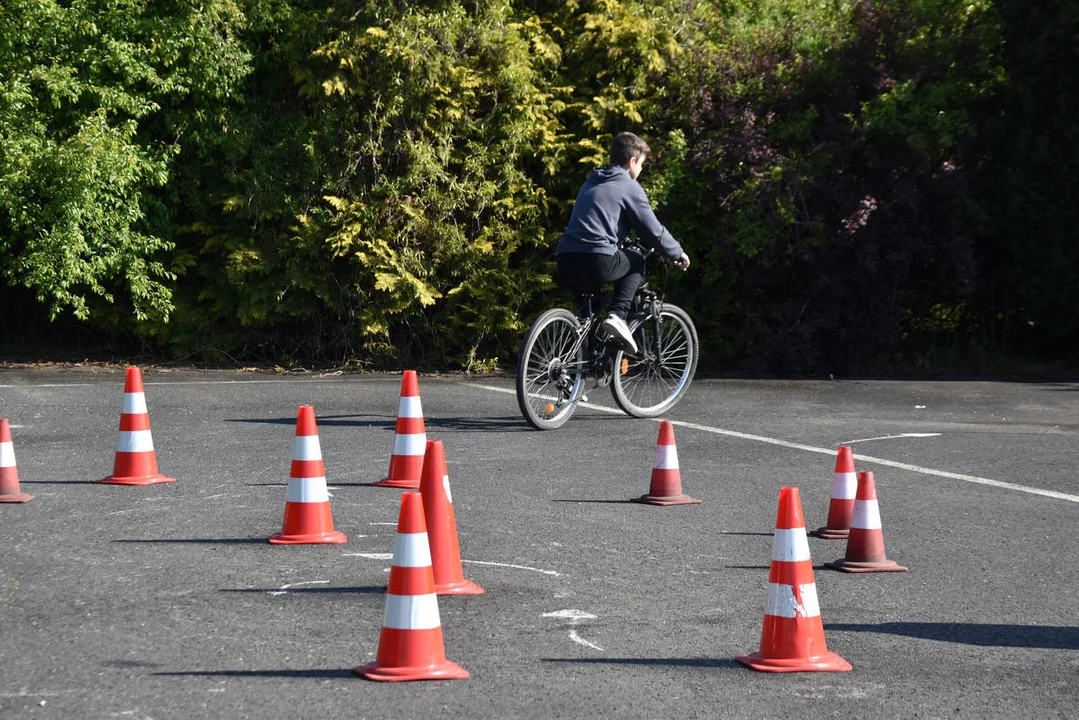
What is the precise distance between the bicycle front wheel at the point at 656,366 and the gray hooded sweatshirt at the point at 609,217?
770mm

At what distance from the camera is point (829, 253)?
1514 centimetres

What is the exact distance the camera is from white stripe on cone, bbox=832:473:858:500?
683 centimetres

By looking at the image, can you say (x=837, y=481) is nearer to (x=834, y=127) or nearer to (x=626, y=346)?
(x=626, y=346)

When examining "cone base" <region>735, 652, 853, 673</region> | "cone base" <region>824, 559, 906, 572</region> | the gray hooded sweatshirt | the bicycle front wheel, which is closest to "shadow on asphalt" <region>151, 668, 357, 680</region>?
"cone base" <region>735, 652, 853, 673</region>

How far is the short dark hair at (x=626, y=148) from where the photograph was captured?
36.7 feet

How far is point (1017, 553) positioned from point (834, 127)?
9.36m

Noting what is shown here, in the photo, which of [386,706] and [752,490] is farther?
[752,490]

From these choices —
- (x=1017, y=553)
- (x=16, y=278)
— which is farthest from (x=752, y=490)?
(x=16, y=278)

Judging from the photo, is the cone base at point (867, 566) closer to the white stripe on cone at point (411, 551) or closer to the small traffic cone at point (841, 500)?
the small traffic cone at point (841, 500)

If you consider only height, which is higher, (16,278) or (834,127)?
(834,127)

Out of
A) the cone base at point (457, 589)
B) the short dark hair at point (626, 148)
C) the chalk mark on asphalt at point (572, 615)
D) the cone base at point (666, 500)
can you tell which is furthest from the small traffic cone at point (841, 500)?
the short dark hair at point (626, 148)

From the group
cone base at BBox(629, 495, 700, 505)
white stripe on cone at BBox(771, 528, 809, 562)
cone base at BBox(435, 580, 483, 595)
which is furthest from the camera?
cone base at BBox(629, 495, 700, 505)

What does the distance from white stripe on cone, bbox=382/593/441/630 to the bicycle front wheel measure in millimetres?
6787

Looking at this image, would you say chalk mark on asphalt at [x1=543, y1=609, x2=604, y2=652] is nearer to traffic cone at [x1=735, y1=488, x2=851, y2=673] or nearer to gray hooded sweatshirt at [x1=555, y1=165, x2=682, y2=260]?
traffic cone at [x1=735, y1=488, x2=851, y2=673]
